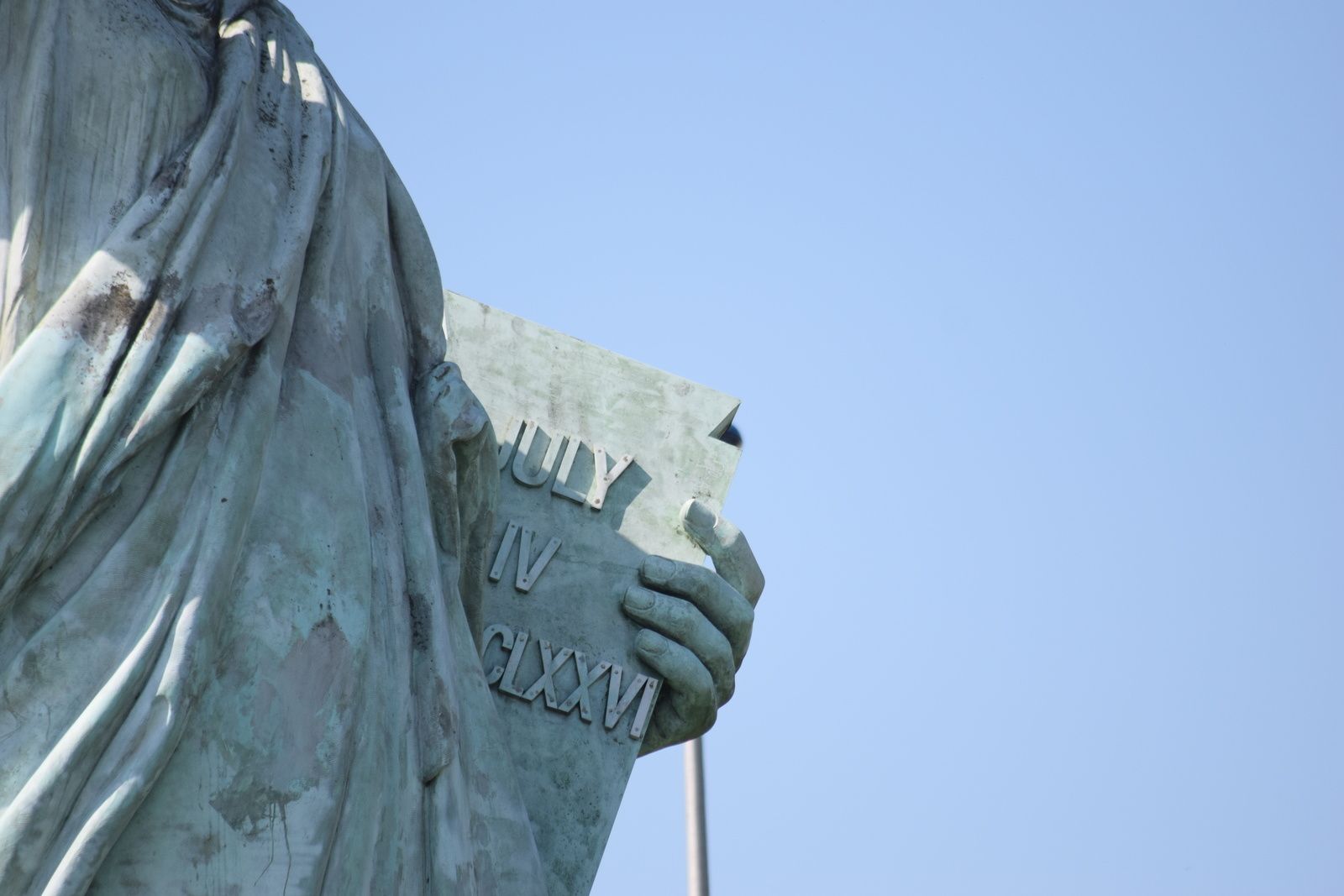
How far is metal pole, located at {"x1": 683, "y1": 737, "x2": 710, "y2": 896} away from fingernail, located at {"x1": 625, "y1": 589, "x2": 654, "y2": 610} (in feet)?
26.3

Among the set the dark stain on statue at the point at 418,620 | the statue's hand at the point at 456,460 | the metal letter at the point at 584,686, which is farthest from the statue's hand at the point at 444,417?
the metal letter at the point at 584,686

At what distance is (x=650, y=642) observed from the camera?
741 centimetres

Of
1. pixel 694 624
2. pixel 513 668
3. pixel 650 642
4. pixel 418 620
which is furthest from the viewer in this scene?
pixel 694 624

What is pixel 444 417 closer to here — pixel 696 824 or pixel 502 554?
pixel 502 554

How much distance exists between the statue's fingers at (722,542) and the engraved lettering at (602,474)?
291 mm

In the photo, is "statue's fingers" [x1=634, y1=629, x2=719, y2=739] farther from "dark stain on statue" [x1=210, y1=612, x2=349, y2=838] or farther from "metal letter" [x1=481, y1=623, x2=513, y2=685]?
"dark stain on statue" [x1=210, y1=612, x2=349, y2=838]

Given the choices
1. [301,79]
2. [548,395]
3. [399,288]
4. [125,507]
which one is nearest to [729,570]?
[548,395]

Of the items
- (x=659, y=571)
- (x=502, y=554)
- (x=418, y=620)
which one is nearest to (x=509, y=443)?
(x=502, y=554)

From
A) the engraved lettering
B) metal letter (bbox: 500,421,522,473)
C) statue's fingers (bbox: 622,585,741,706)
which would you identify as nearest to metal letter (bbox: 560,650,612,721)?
statue's fingers (bbox: 622,585,741,706)

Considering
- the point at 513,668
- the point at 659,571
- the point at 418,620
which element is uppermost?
the point at 659,571

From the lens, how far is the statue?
4750mm

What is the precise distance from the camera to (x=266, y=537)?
5.27m

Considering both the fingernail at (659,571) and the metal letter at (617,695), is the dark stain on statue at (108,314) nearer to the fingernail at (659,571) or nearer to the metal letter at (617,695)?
the metal letter at (617,695)

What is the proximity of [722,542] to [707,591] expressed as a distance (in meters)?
0.25
